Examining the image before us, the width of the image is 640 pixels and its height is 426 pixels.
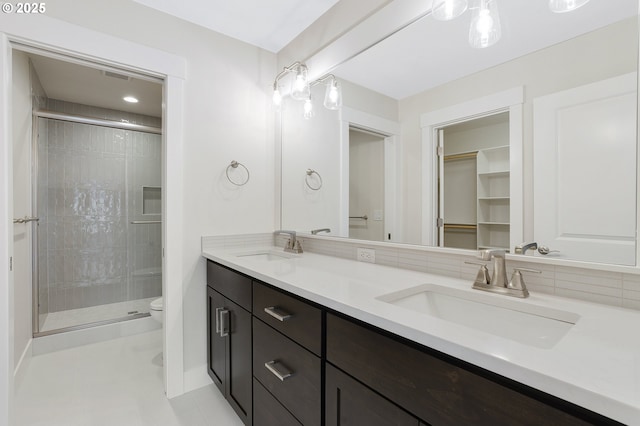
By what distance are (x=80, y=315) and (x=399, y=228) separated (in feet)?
10.7

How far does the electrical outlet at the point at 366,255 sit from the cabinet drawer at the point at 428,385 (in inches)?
28.6

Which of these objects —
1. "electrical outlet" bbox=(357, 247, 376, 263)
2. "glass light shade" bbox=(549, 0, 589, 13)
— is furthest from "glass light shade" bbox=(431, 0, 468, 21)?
"electrical outlet" bbox=(357, 247, 376, 263)

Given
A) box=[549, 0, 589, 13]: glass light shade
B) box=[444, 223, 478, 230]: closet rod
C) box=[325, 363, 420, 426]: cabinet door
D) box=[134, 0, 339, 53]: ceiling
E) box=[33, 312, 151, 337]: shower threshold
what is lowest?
box=[33, 312, 151, 337]: shower threshold

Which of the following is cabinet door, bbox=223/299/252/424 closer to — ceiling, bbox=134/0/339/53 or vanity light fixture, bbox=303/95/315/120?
vanity light fixture, bbox=303/95/315/120

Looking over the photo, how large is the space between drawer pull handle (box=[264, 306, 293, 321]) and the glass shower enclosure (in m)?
2.24

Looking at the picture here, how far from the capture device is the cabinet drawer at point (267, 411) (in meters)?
1.14

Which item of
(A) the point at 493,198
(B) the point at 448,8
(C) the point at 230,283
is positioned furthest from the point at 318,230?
(B) the point at 448,8

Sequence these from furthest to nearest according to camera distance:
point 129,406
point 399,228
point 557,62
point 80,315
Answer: point 80,315 → point 129,406 → point 399,228 → point 557,62

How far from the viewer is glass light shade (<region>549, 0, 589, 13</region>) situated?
93cm

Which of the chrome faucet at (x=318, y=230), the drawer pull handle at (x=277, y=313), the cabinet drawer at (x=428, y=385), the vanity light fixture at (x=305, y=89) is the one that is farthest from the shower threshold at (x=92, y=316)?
the cabinet drawer at (x=428, y=385)

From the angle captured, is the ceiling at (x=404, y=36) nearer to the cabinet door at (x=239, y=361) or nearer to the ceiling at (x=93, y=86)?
the ceiling at (x=93, y=86)

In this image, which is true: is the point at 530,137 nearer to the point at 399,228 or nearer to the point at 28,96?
the point at 399,228

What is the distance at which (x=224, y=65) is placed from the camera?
2057 mm

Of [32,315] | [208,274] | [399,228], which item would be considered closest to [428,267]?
[399,228]
